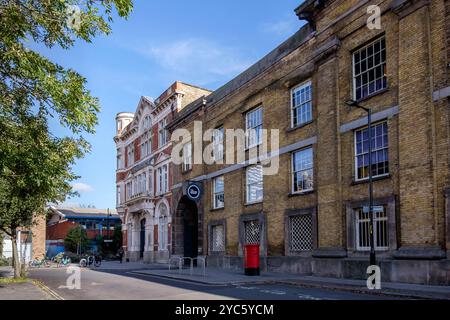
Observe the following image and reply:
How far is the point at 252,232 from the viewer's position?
28.5 meters

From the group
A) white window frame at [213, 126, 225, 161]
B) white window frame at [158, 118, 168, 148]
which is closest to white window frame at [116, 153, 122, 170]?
white window frame at [158, 118, 168, 148]

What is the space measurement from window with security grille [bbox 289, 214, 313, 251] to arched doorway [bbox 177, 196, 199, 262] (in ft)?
48.3

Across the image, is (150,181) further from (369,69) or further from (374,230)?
(374,230)

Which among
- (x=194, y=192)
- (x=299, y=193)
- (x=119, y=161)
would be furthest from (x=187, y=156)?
(x=119, y=161)

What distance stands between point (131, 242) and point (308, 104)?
32.0 meters

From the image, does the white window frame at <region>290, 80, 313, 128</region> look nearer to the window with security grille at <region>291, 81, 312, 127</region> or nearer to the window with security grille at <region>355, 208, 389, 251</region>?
the window with security grille at <region>291, 81, 312, 127</region>

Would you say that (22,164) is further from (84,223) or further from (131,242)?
(84,223)

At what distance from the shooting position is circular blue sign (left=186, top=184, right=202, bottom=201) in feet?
109

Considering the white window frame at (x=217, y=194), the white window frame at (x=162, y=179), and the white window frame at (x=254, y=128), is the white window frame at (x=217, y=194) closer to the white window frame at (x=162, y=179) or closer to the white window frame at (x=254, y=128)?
the white window frame at (x=254, y=128)

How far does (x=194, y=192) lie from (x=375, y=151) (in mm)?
15901

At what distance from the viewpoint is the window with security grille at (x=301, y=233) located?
23.7 m

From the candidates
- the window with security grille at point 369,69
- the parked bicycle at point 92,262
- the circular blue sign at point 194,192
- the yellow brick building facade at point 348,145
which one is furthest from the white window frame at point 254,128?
the parked bicycle at point 92,262

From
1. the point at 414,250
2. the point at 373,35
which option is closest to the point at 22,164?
the point at 414,250

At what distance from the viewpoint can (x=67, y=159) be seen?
509 inches
